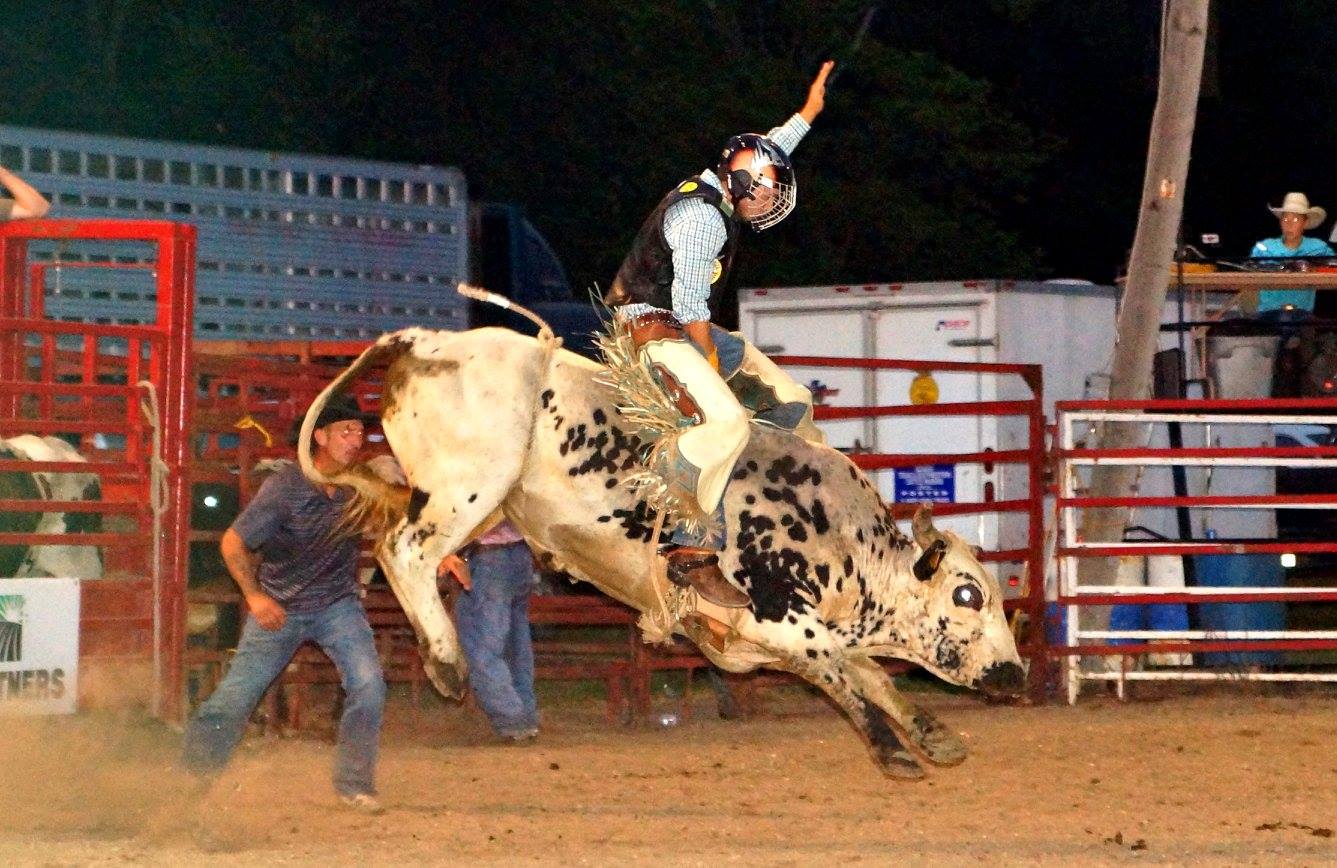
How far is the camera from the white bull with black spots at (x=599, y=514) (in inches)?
285

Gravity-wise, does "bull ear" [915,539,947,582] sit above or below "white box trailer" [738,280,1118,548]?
below

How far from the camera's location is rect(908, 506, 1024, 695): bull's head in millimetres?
7633

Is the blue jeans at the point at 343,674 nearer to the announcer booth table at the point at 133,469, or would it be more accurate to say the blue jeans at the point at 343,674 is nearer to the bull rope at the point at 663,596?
the bull rope at the point at 663,596

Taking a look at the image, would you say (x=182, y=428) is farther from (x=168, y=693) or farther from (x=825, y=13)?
(x=825, y=13)

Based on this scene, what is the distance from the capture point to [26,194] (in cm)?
886

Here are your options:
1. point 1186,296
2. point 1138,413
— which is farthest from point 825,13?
point 1138,413

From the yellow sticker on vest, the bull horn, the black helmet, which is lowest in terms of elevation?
the bull horn

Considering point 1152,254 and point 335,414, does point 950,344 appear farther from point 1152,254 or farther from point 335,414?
point 335,414

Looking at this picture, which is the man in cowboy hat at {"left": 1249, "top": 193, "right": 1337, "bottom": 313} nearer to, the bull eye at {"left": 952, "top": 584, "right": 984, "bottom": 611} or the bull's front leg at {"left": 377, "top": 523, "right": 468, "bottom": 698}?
the bull eye at {"left": 952, "top": 584, "right": 984, "bottom": 611}

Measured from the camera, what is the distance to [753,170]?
700cm

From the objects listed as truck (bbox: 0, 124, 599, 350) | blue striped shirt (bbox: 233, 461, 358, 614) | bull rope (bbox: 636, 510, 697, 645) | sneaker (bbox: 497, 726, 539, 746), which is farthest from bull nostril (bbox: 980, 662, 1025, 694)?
truck (bbox: 0, 124, 599, 350)

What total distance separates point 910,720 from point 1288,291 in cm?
701

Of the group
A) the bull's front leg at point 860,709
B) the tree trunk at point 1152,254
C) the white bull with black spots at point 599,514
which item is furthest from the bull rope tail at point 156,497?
the tree trunk at point 1152,254

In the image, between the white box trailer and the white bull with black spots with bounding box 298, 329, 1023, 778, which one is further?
Result: the white box trailer
